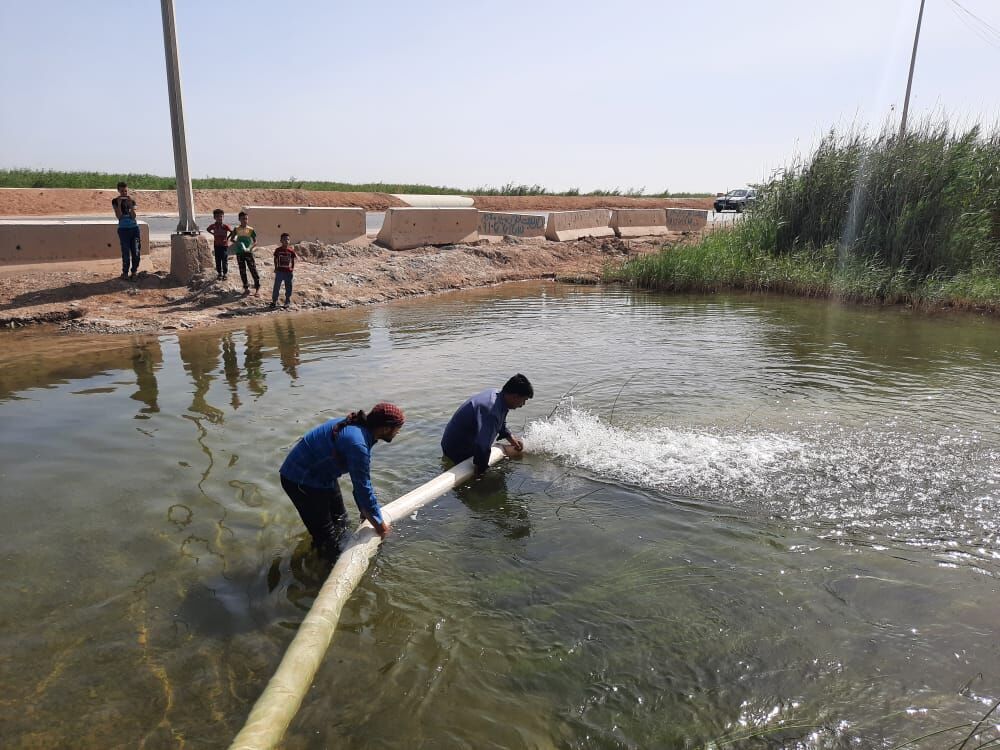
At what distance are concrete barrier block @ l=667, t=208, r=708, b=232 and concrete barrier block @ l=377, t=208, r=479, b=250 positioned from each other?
10274 mm

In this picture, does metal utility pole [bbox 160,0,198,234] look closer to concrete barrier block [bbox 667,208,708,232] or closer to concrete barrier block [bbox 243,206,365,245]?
concrete barrier block [bbox 243,206,365,245]

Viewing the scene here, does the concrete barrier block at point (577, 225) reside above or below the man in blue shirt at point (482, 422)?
above

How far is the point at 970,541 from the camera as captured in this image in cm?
523

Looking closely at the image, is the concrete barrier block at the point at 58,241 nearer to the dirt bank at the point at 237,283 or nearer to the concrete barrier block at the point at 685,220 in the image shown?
the dirt bank at the point at 237,283

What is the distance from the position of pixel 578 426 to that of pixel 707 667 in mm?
3853

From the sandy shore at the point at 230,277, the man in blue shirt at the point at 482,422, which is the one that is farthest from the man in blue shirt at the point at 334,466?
the sandy shore at the point at 230,277

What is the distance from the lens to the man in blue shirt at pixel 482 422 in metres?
6.08

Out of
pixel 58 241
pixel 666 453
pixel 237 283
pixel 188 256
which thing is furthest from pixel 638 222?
pixel 666 453

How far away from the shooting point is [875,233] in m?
17.2

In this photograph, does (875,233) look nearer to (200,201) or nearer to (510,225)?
(510,225)

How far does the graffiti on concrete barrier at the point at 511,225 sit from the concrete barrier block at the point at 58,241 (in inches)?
430

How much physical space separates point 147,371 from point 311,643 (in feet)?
24.0

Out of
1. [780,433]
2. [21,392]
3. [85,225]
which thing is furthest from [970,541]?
[85,225]

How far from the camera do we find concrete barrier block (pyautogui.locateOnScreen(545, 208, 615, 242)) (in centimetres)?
2398
